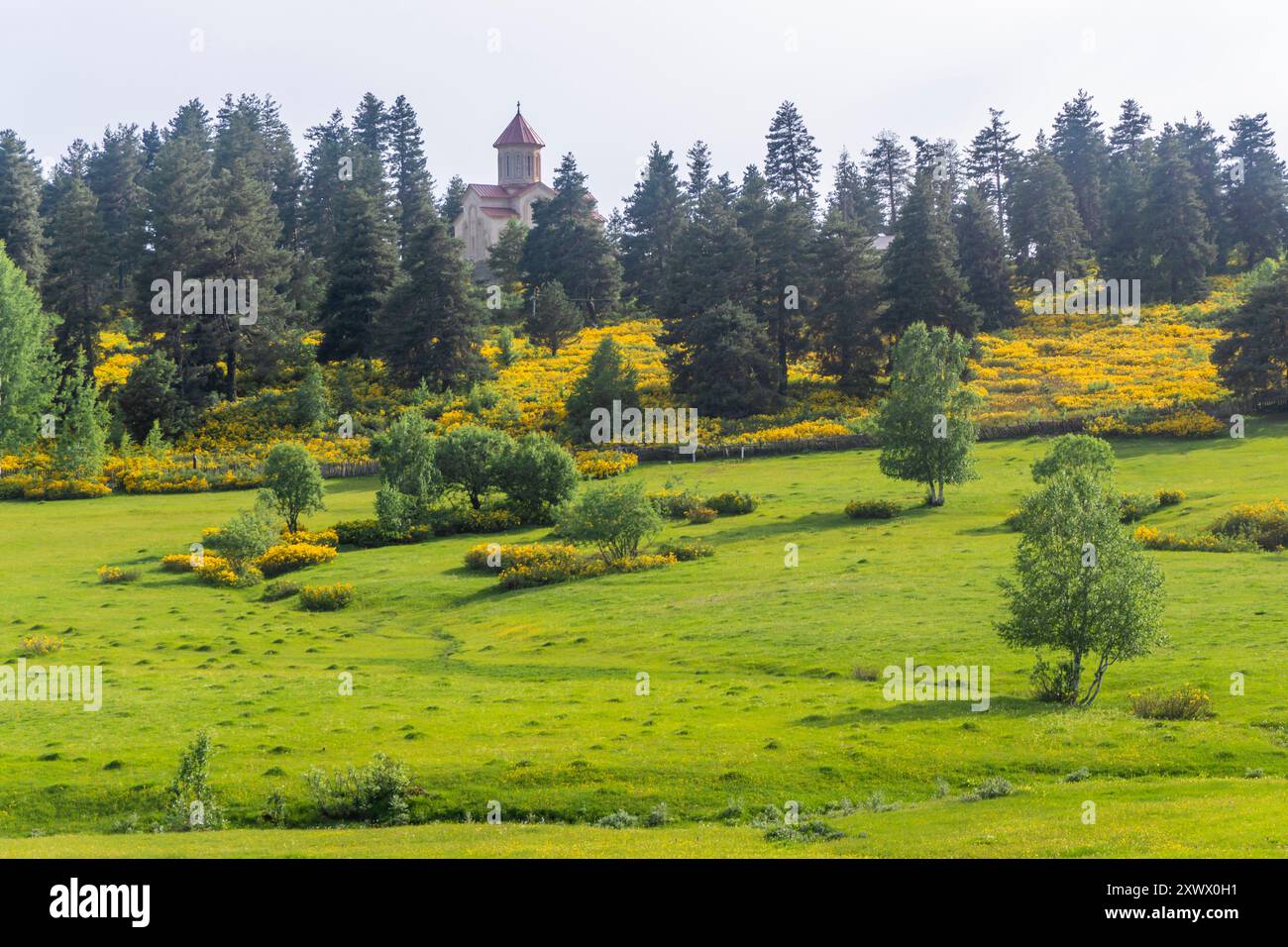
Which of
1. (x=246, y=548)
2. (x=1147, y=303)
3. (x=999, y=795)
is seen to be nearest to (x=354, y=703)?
(x=999, y=795)

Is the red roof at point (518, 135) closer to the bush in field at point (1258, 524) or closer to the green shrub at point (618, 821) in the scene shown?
the bush in field at point (1258, 524)

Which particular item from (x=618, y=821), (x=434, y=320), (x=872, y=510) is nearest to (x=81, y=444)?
(x=434, y=320)

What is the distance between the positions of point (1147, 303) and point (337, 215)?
84.9 meters

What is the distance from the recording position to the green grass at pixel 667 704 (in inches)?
1115

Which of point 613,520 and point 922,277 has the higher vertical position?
point 922,277

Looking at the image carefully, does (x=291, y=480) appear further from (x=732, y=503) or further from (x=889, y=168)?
(x=889, y=168)

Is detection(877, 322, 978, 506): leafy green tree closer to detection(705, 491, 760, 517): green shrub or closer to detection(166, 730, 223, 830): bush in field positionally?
detection(705, 491, 760, 517): green shrub

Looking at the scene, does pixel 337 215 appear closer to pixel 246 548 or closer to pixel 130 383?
pixel 130 383

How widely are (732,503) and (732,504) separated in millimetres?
56

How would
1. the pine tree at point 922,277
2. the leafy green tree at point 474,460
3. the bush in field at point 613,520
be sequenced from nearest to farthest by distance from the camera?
the bush in field at point 613,520 → the leafy green tree at point 474,460 → the pine tree at point 922,277

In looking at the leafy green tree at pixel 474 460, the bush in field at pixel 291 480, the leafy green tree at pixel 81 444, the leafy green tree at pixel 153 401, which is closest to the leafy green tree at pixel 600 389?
the leafy green tree at pixel 474 460

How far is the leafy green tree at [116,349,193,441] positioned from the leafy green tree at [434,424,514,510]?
30.0 meters

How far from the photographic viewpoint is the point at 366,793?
3219cm

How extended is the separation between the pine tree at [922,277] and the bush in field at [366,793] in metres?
78.0
